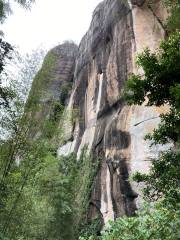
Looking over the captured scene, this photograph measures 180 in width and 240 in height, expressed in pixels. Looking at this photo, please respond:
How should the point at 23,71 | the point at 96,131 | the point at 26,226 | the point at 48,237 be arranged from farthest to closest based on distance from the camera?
the point at 96,131 → the point at 48,237 → the point at 26,226 → the point at 23,71

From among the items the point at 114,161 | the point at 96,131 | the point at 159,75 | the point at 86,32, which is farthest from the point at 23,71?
the point at 86,32

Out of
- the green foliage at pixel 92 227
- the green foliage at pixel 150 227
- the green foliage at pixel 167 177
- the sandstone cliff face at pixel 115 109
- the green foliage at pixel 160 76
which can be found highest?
the sandstone cliff face at pixel 115 109

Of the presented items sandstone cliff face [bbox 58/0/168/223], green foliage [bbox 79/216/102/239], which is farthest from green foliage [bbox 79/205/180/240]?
green foliage [bbox 79/216/102/239]

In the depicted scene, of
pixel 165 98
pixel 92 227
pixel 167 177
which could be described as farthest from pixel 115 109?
pixel 167 177

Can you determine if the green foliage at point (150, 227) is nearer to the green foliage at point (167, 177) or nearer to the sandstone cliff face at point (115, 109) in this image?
the green foliage at point (167, 177)

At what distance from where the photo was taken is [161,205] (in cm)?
661

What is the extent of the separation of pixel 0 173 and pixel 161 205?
3.24 metres

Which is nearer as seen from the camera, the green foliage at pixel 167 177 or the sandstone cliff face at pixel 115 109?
the green foliage at pixel 167 177

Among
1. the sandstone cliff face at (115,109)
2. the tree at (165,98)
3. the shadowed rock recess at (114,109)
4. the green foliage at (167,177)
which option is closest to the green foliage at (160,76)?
the tree at (165,98)

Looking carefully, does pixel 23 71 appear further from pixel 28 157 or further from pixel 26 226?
pixel 26 226

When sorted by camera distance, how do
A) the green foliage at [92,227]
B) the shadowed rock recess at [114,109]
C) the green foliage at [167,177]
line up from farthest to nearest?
the green foliage at [92,227]
the shadowed rock recess at [114,109]
the green foliage at [167,177]

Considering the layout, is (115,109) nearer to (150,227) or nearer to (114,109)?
(114,109)

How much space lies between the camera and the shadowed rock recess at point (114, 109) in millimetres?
13586

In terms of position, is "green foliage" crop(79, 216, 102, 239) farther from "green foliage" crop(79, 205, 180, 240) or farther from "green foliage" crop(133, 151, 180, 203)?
"green foliage" crop(133, 151, 180, 203)
